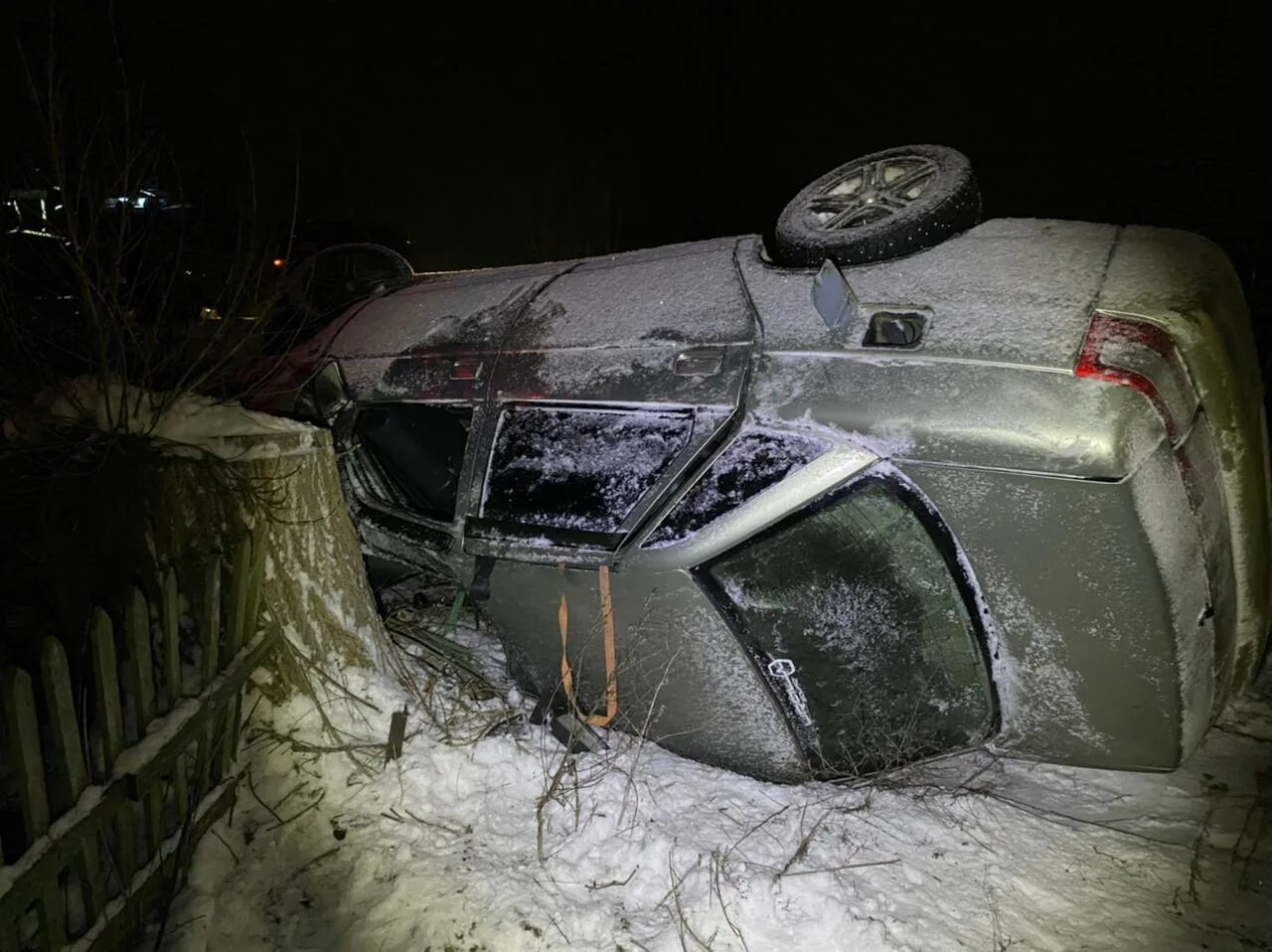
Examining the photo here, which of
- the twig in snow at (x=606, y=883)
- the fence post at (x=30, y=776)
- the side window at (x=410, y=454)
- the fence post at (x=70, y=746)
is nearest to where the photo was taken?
the fence post at (x=30, y=776)

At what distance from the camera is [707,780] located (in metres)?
2.60

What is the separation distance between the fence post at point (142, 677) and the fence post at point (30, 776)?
0.93 ft

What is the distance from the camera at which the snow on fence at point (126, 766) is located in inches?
67.0

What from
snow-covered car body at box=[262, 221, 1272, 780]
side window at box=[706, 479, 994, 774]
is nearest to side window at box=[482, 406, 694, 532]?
snow-covered car body at box=[262, 221, 1272, 780]

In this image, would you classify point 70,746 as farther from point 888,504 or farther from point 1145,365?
point 1145,365

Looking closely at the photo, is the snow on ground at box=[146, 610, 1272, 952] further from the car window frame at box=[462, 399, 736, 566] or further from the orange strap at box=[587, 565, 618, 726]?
the car window frame at box=[462, 399, 736, 566]

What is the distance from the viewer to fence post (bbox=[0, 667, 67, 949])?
165cm

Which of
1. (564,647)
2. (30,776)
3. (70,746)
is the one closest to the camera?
(30,776)

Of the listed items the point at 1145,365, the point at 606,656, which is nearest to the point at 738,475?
the point at 606,656

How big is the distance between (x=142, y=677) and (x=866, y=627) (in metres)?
2.12

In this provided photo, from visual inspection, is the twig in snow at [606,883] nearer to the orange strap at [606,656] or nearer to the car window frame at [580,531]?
the orange strap at [606,656]

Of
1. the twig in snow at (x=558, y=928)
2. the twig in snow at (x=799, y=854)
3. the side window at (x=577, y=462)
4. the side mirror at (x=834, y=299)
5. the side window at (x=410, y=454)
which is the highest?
the side mirror at (x=834, y=299)

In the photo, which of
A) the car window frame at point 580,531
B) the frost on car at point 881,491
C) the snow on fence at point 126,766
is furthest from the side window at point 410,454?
the snow on fence at point 126,766

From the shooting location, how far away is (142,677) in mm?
2029
